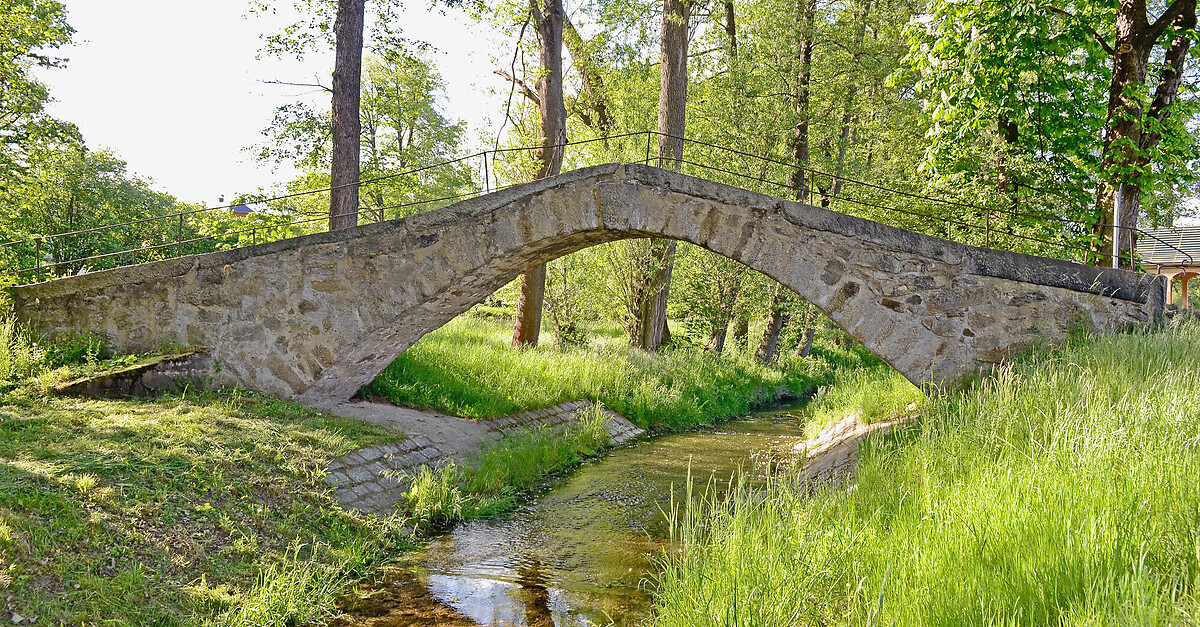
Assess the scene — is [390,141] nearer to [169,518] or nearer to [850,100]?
[850,100]

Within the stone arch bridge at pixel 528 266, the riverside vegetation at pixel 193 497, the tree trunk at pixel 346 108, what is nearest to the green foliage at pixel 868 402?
the stone arch bridge at pixel 528 266

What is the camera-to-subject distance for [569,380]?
39.4 ft

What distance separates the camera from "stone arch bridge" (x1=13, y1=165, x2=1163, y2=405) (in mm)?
7914

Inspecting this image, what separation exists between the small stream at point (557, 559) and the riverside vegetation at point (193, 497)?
1.21ft

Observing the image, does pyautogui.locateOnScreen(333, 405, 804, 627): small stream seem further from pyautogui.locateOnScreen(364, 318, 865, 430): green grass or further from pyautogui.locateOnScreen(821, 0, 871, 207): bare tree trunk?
pyautogui.locateOnScreen(821, 0, 871, 207): bare tree trunk

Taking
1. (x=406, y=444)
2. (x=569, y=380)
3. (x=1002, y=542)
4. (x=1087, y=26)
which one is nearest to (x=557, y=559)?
(x=406, y=444)

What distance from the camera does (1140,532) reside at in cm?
303

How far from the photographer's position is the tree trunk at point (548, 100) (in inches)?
521

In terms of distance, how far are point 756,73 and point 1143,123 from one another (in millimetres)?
8184

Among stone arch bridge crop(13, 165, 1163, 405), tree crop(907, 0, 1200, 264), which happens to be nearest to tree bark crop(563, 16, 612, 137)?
tree crop(907, 0, 1200, 264)

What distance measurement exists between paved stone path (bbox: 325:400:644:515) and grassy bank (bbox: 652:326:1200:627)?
3.39m

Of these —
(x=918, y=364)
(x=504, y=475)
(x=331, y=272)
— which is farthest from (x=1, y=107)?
(x=918, y=364)

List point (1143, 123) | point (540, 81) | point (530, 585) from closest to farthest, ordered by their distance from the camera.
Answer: point (530, 585), point (1143, 123), point (540, 81)

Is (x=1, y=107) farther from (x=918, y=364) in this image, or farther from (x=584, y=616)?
(x=918, y=364)
